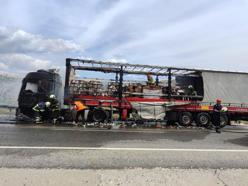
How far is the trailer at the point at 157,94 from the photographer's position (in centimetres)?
1803

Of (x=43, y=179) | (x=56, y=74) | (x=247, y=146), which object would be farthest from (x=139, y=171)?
(x=56, y=74)

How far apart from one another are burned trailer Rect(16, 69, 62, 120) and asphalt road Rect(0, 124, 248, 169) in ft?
20.5

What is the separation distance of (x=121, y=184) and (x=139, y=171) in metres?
0.98

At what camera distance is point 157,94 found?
61.8ft

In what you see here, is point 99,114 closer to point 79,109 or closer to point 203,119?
point 79,109

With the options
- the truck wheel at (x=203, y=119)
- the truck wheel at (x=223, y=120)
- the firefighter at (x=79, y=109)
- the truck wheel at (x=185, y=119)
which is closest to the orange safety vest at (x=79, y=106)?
the firefighter at (x=79, y=109)

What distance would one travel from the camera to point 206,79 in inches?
761

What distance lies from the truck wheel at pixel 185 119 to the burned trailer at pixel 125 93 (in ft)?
1.90

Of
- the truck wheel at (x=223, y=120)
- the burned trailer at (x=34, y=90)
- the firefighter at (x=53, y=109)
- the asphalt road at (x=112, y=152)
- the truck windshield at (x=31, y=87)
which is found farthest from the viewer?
the truck wheel at (x=223, y=120)

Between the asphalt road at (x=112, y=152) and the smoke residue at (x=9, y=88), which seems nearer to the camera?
the asphalt road at (x=112, y=152)

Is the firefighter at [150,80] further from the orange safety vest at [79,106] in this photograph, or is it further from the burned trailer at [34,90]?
the burned trailer at [34,90]

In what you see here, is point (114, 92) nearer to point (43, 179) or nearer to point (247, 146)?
point (247, 146)

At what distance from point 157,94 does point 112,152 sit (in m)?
10.5

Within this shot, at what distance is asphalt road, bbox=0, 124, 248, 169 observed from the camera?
24.0 ft
